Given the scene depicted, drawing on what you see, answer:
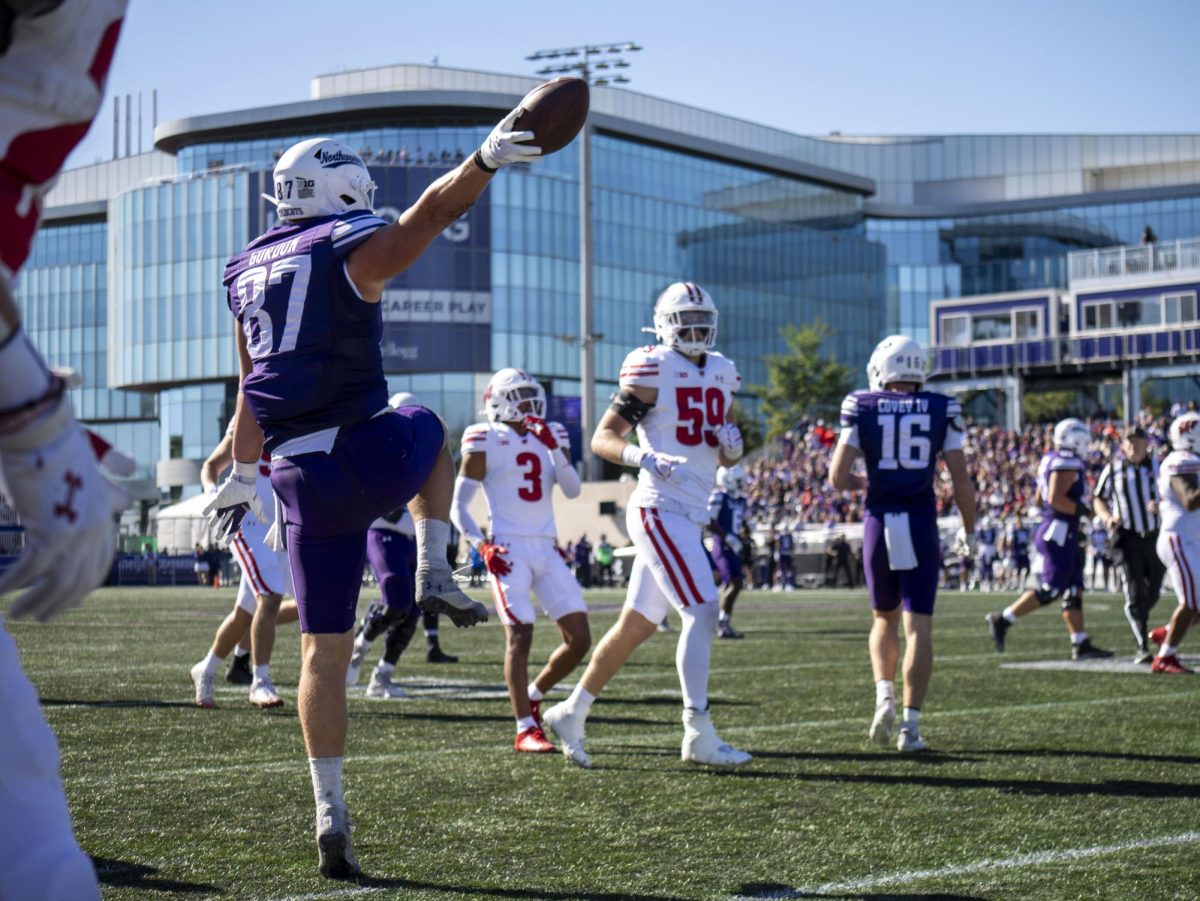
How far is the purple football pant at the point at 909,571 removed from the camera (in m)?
7.82

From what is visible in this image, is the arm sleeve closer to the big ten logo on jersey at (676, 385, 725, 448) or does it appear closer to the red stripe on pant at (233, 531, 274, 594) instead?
the red stripe on pant at (233, 531, 274, 594)

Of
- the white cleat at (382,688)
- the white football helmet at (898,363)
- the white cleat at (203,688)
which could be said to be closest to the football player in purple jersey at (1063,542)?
the white football helmet at (898,363)

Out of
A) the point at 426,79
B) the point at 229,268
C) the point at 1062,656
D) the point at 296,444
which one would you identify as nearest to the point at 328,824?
the point at 296,444

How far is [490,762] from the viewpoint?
7121 millimetres

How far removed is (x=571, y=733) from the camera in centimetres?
713

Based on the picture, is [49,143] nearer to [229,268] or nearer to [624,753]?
[229,268]

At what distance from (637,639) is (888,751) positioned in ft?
4.34

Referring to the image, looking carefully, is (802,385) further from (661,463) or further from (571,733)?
(571,733)

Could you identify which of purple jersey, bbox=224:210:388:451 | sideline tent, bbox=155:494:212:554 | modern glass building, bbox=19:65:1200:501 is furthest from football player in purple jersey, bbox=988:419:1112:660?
sideline tent, bbox=155:494:212:554

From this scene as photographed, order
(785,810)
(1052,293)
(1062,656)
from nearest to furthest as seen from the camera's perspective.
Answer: (785,810), (1062,656), (1052,293)

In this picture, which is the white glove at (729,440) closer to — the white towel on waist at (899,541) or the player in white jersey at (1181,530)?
the white towel on waist at (899,541)

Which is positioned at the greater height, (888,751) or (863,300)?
(863,300)

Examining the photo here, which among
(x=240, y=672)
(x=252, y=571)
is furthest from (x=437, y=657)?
(x=252, y=571)

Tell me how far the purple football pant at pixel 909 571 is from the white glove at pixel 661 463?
1239 mm
